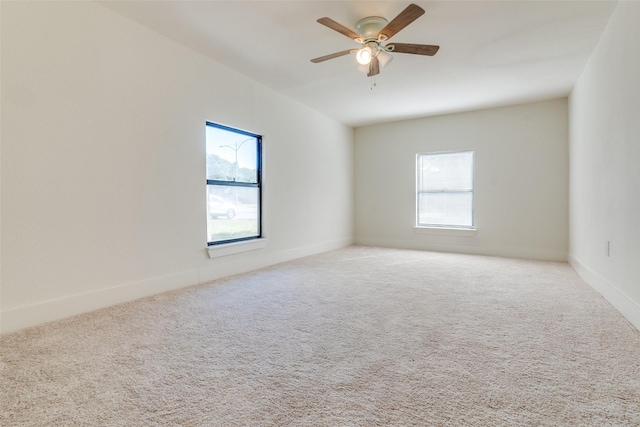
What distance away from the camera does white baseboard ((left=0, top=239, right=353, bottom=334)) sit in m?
2.14

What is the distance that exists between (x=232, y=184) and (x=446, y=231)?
12.4ft

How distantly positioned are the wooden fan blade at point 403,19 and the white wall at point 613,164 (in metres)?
1.49

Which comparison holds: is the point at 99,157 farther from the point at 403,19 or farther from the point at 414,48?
the point at 414,48

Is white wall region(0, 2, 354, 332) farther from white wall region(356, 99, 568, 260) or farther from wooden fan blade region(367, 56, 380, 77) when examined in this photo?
white wall region(356, 99, 568, 260)

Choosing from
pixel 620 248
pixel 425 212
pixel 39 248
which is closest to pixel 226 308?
pixel 39 248

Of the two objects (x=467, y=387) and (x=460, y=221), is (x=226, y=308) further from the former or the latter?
(x=460, y=221)

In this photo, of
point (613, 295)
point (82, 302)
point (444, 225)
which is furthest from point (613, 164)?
point (82, 302)

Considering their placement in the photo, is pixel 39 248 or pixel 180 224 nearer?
pixel 39 248

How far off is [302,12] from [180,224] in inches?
88.1

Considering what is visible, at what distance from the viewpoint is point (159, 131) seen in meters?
2.97

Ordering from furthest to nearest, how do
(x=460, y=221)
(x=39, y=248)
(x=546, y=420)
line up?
(x=460, y=221), (x=39, y=248), (x=546, y=420)

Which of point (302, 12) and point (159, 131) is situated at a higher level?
point (302, 12)

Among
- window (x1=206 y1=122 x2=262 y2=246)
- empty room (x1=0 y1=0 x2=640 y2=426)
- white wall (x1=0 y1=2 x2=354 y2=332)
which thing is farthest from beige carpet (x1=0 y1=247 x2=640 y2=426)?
window (x1=206 y1=122 x2=262 y2=246)

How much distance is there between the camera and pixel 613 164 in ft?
8.73
